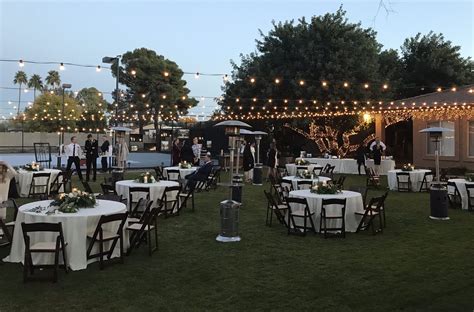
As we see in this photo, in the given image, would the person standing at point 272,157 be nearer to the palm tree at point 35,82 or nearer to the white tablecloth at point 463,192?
the white tablecloth at point 463,192

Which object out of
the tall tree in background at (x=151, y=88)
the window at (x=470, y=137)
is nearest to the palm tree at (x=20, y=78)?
the tall tree in background at (x=151, y=88)

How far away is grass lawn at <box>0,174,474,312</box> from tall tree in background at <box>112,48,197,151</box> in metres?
30.6

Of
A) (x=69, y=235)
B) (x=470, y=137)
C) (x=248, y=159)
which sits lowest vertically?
(x=69, y=235)

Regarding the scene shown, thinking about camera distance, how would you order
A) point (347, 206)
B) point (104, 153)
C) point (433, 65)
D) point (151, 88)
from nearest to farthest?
point (347, 206)
point (104, 153)
point (433, 65)
point (151, 88)

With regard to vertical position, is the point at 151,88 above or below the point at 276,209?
above

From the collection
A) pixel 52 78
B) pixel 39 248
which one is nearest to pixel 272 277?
pixel 39 248

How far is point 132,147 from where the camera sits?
37.0 m

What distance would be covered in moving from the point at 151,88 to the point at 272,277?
33.8 m

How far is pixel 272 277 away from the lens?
5180 millimetres

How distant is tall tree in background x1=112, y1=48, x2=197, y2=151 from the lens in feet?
122

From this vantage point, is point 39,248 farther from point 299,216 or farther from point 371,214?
point 371,214

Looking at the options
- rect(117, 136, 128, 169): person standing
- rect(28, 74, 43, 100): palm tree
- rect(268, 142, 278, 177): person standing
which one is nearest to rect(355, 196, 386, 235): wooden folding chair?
rect(268, 142, 278, 177): person standing

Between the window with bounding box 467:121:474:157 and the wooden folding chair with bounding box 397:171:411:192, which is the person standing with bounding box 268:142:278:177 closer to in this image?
the wooden folding chair with bounding box 397:171:411:192

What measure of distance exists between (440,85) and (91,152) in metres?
21.7
